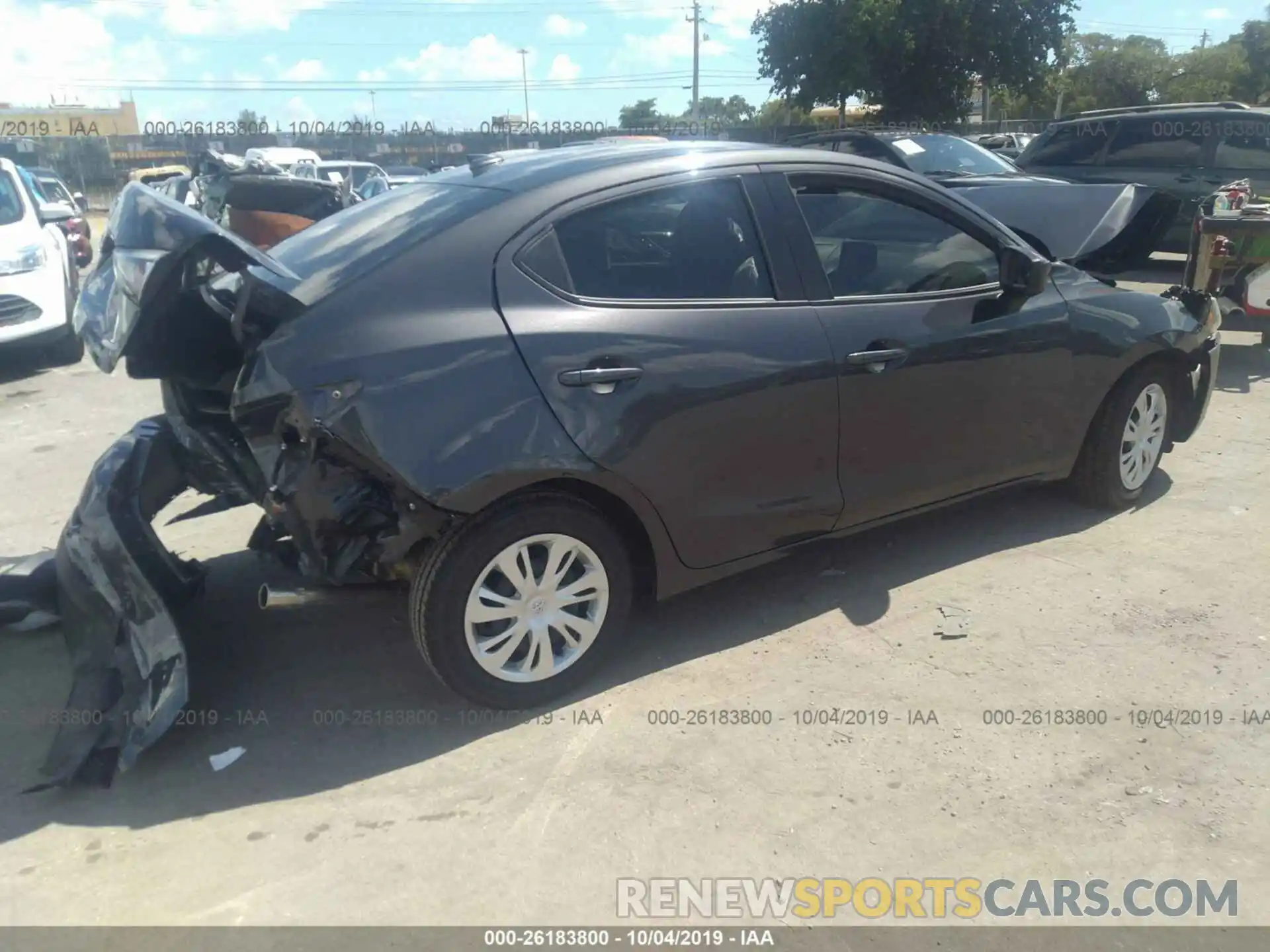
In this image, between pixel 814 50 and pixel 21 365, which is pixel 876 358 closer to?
pixel 21 365

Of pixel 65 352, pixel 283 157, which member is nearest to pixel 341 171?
pixel 283 157

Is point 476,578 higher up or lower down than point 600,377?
lower down

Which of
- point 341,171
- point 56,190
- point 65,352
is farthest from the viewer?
point 341,171

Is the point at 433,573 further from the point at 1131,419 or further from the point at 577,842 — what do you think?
the point at 1131,419

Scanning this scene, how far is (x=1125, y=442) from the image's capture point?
4.76 metres

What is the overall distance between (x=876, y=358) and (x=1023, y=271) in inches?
32.8

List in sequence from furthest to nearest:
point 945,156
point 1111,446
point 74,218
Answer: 1. point 945,156
2. point 74,218
3. point 1111,446

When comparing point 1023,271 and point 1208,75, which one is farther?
point 1208,75

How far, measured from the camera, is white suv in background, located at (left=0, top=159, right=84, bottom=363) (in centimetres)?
855

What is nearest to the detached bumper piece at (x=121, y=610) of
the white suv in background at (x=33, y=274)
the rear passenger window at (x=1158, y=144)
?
the white suv in background at (x=33, y=274)

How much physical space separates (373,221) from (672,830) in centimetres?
225

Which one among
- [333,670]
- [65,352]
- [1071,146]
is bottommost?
[333,670]

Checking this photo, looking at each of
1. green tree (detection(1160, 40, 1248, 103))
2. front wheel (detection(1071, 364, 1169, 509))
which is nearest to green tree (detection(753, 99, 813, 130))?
green tree (detection(1160, 40, 1248, 103))

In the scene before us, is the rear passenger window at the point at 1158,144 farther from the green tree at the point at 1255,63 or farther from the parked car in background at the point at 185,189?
the green tree at the point at 1255,63
